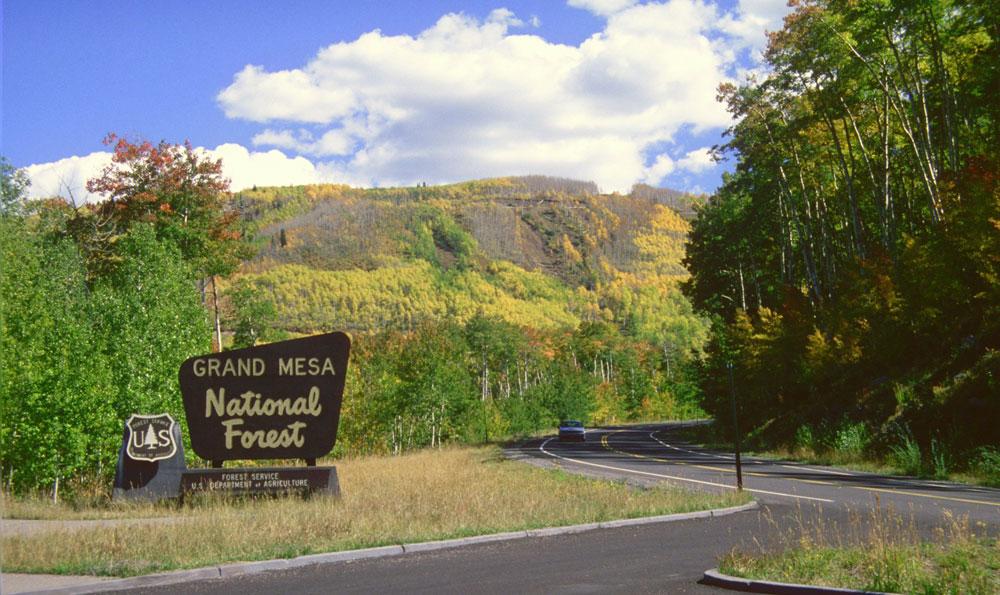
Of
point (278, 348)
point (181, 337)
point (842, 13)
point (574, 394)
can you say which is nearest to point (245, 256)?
point (181, 337)

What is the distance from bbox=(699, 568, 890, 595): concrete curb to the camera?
788cm

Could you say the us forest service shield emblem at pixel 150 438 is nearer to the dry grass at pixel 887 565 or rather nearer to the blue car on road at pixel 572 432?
the dry grass at pixel 887 565

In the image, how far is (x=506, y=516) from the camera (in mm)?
14656

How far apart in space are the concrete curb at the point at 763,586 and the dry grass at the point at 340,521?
4.93 metres

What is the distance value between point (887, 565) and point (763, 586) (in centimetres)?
125

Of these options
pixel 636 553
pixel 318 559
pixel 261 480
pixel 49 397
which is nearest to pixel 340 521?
pixel 318 559

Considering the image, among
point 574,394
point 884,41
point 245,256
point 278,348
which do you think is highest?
point 884,41

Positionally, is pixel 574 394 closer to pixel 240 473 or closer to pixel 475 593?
pixel 240 473

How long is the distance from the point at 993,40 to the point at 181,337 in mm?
32741

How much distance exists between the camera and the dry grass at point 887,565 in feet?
25.3

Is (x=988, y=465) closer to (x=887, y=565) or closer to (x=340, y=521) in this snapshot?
(x=887, y=565)

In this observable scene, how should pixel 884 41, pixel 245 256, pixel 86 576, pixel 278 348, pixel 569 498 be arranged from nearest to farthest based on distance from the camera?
pixel 86 576
pixel 569 498
pixel 278 348
pixel 884 41
pixel 245 256

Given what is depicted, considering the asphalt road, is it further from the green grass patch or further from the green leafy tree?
the green leafy tree

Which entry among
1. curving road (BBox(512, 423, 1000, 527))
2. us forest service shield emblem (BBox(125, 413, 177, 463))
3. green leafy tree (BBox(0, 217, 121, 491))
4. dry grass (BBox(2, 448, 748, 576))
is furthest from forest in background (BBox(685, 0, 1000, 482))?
green leafy tree (BBox(0, 217, 121, 491))
